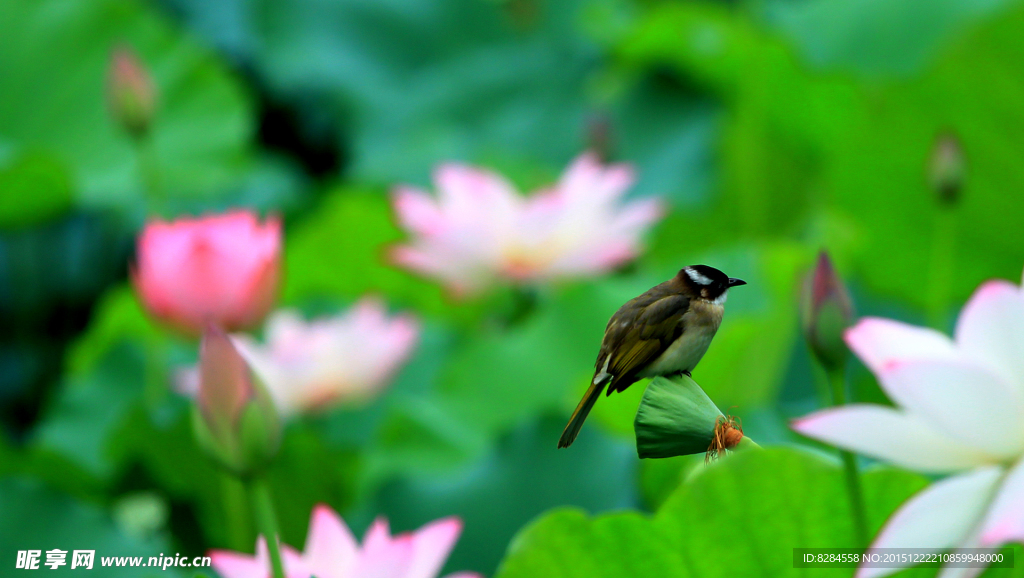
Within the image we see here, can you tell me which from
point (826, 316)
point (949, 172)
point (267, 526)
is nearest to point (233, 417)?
point (267, 526)

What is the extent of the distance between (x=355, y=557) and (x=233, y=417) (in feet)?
0.15

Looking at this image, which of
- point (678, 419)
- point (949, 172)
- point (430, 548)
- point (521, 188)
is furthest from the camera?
point (521, 188)

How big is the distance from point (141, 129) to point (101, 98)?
1.95 feet

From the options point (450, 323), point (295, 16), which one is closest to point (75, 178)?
point (450, 323)

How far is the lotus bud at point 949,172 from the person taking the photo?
0.36m

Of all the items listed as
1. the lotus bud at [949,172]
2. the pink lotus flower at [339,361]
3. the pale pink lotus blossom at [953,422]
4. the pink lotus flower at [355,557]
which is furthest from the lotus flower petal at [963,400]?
the pink lotus flower at [339,361]

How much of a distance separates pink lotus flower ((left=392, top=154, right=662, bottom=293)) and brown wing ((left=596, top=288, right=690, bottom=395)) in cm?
37

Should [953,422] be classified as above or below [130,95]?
below

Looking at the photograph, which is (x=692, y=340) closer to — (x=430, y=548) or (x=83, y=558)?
(x=430, y=548)

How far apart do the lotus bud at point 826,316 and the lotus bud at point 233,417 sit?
138 millimetres

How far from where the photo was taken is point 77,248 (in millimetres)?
1462

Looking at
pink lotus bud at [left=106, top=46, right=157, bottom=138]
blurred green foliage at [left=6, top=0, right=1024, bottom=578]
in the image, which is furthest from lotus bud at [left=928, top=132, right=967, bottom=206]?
pink lotus bud at [left=106, top=46, right=157, bottom=138]

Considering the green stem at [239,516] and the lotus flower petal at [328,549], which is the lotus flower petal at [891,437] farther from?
the green stem at [239,516]

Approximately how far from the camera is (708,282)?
146mm
